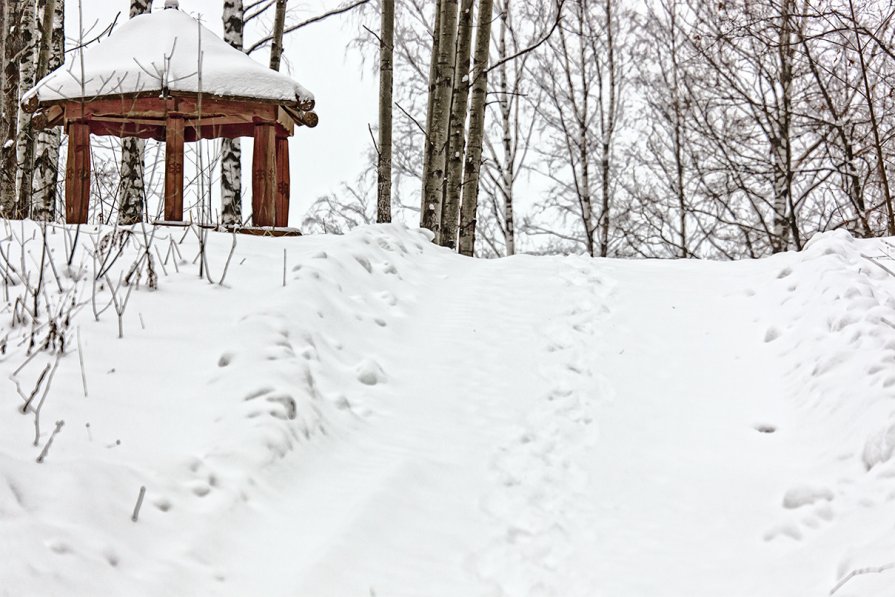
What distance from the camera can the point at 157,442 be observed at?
2818 mm

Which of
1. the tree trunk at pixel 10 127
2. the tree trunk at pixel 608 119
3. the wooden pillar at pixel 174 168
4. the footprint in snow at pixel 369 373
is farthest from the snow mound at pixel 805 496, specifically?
the tree trunk at pixel 608 119

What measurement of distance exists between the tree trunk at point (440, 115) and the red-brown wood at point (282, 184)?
60.4 inches

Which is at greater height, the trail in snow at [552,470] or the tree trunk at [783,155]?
the tree trunk at [783,155]

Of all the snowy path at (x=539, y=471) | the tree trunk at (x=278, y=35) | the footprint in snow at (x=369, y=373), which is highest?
the tree trunk at (x=278, y=35)

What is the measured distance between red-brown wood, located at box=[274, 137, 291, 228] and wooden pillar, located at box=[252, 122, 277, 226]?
311 mm

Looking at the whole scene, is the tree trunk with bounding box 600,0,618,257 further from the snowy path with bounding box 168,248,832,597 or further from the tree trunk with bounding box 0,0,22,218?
the tree trunk with bounding box 0,0,22,218

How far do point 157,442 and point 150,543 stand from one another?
1.85 feet

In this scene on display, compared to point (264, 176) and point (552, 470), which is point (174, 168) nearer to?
point (264, 176)

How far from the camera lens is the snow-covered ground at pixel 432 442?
7.97ft

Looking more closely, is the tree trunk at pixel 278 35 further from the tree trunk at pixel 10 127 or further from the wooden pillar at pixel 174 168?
the wooden pillar at pixel 174 168

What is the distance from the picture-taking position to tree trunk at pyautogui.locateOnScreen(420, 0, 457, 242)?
787 centimetres

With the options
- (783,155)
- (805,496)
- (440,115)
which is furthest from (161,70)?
(783,155)

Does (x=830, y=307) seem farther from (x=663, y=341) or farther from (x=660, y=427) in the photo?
(x=660, y=427)

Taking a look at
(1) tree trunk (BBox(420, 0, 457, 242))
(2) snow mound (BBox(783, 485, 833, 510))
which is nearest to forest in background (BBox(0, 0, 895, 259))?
(1) tree trunk (BBox(420, 0, 457, 242))
